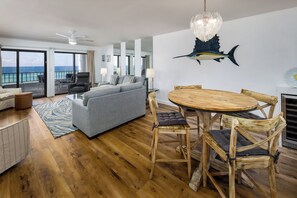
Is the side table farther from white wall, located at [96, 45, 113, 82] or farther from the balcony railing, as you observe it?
white wall, located at [96, 45, 113, 82]

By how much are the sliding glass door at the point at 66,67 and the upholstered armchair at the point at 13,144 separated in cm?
600

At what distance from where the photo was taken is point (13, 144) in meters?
1.79

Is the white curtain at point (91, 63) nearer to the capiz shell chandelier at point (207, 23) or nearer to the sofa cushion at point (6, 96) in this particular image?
the sofa cushion at point (6, 96)

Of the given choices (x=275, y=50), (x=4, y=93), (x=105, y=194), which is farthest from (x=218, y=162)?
(x=4, y=93)

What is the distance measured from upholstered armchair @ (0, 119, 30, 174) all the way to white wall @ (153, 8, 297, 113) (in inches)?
156

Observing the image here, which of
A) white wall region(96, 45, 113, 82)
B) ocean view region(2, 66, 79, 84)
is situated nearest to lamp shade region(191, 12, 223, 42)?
white wall region(96, 45, 113, 82)

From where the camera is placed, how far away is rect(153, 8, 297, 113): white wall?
9.46 ft

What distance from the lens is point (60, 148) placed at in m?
2.35

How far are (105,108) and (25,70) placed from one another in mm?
5976

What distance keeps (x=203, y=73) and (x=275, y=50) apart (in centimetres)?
157

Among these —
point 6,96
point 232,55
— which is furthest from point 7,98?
point 232,55

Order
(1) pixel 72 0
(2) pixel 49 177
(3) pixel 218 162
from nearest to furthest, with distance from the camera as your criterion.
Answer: (2) pixel 49 177 → (3) pixel 218 162 → (1) pixel 72 0

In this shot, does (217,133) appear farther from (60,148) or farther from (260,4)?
(260,4)

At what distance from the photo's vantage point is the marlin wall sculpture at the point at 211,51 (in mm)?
3631
